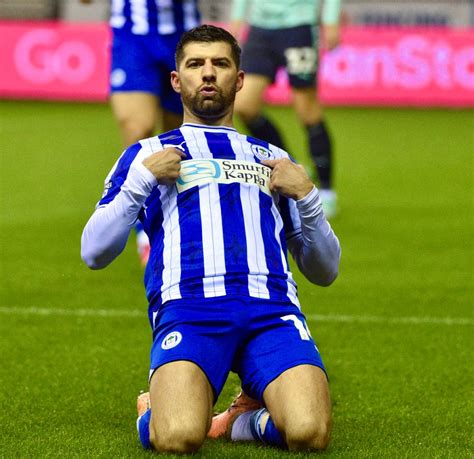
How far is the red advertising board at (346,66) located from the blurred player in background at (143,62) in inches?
514

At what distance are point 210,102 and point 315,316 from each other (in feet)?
7.14

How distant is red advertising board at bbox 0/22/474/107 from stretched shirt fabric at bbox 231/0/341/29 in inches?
423

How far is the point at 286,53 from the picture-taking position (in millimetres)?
9469

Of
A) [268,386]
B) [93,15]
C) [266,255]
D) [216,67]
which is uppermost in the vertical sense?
[216,67]

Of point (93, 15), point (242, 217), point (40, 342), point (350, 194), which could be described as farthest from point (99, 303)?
point (93, 15)

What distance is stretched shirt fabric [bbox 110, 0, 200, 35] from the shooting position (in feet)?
24.4

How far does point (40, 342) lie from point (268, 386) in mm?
1886

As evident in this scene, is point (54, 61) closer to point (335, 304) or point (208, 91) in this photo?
point (335, 304)

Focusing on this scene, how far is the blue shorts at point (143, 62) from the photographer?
292 inches

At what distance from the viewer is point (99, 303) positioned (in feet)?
21.4

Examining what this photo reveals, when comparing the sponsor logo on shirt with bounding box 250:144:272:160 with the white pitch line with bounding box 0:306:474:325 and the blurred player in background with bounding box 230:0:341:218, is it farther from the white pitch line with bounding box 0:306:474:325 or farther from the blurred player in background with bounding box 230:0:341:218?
the blurred player in background with bounding box 230:0:341:218

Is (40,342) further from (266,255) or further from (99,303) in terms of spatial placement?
(266,255)

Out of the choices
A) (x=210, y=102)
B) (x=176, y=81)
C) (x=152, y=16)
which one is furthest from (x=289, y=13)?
(x=210, y=102)

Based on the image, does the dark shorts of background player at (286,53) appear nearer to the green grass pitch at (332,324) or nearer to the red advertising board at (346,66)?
the green grass pitch at (332,324)
